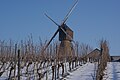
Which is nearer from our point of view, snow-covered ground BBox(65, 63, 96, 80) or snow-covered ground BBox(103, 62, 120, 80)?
snow-covered ground BBox(65, 63, 96, 80)

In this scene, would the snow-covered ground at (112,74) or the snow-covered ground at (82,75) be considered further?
the snow-covered ground at (112,74)

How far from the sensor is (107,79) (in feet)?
44.5

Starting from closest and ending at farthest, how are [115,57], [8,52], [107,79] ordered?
[107,79] < [8,52] < [115,57]

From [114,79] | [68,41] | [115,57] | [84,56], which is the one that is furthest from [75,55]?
[115,57]

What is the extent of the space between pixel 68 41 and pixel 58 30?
201cm

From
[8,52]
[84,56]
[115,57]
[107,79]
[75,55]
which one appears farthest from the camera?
[115,57]

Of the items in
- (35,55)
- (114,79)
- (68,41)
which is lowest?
(114,79)

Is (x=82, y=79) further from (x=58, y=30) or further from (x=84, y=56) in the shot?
(x=58, y=30)

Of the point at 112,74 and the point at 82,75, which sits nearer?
the point at 82,75

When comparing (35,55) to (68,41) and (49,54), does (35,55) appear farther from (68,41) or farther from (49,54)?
(68,41)

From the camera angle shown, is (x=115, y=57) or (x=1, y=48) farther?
(x=115, y=57)

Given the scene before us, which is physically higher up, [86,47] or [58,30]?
[58,30]

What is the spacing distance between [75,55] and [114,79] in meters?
14.6

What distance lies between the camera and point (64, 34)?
123 feet
